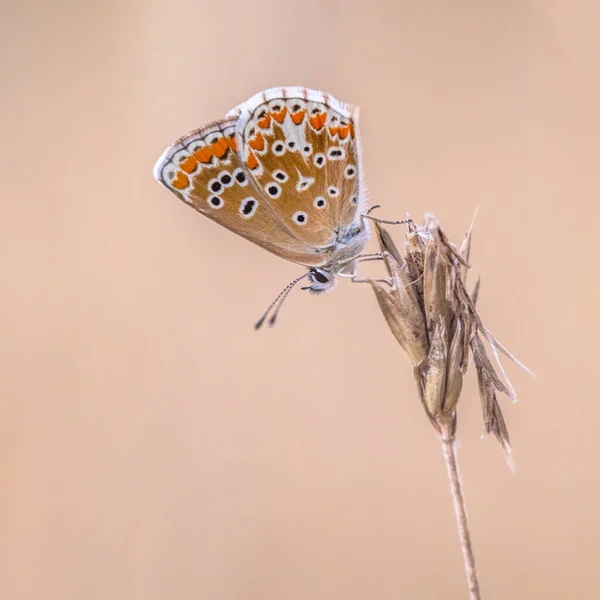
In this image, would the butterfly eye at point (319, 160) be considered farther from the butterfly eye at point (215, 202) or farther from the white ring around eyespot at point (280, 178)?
the butterfly eye at point (215, 202)

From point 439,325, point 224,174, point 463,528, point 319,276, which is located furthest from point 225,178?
point 463,528

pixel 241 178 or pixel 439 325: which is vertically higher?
pixel 241 178

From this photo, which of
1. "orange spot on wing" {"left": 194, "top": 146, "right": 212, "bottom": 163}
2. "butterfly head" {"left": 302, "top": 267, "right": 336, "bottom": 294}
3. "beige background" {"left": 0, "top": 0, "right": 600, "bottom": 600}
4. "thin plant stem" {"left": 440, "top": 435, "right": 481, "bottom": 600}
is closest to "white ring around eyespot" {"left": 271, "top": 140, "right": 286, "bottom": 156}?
"orange spot on wing" {"left": 194, "top": 146, "right": 212, "bottom": 163}

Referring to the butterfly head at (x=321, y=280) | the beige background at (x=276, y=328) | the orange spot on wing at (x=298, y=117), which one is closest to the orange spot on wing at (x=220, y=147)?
the orange spot on wing at (x=298, y=117)

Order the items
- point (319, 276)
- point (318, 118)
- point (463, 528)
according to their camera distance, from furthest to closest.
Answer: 1. point (319, 276)
2. point (318, 118)
3. point (463, 528)

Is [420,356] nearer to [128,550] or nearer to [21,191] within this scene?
[128,550]

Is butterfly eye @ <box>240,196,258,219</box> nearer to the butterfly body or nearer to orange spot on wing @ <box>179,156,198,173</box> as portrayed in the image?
the butterfly body

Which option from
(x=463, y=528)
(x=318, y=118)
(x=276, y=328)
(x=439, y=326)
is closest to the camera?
(x=463, y=528)

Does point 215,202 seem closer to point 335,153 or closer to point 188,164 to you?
point 188,164
